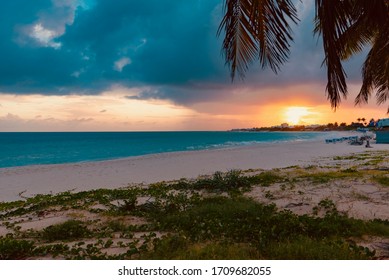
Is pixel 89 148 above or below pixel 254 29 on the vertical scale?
below

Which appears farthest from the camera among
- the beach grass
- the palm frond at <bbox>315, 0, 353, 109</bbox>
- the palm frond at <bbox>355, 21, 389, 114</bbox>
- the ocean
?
the ocean

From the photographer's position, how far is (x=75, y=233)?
19.2ft

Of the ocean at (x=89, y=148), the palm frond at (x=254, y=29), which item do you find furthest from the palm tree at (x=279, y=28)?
the ocean at (x=89, y=148)

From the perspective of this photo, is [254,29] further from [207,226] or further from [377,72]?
[377,72]

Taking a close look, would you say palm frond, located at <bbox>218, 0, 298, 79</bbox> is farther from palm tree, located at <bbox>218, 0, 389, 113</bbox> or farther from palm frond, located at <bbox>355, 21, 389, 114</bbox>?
palm frond, located at <bbox>355, 21, 389, 114</bbox>

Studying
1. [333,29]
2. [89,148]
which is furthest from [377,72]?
[89,148]

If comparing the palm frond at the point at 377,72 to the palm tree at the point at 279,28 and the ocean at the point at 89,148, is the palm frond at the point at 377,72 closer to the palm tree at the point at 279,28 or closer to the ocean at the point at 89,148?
the palm tree at the point at 279,28

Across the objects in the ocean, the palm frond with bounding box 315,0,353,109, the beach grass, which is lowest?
the ocean

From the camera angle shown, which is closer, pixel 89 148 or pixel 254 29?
pixel 254 29

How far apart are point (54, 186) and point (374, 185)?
44.3 ft

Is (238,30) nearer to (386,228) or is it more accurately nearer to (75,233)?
(386,228)

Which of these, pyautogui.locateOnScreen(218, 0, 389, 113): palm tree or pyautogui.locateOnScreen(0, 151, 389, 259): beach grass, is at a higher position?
pyautogui.locateOnScreen(218, 0, 389, 113): palm tree

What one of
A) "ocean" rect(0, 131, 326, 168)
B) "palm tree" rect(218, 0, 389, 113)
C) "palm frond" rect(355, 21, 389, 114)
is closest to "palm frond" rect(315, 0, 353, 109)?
"palm tree" rect(218, 0, 389, 113)
